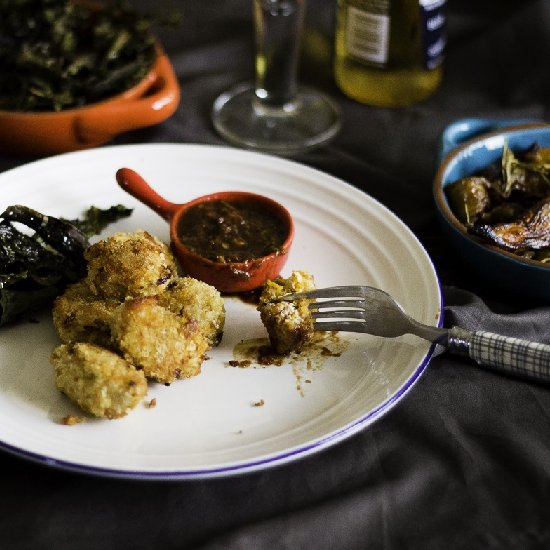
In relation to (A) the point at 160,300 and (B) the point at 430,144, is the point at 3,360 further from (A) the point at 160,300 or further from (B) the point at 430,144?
(B) the point at 430,144

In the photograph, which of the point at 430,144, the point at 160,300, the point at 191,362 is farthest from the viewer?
the point at 430,144

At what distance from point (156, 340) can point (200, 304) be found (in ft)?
0.66

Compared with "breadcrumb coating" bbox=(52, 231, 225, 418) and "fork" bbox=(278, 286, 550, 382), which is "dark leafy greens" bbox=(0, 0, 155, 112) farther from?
"fork" bbox=(278, 286, 550, 382)

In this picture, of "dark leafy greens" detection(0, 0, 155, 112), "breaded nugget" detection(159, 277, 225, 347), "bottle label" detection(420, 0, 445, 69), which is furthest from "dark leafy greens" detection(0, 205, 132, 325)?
"bottle label" detection(420, 0, 445, 69)

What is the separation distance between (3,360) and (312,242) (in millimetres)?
1034

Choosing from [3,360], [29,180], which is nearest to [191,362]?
[3,360]

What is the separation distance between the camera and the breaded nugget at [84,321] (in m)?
2.15

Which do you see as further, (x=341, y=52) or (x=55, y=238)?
(x=341, y=52)

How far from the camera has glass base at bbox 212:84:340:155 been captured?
3.31 metres

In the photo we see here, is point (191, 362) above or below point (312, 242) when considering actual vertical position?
above

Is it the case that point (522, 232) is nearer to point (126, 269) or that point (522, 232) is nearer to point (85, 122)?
point (126, 269)

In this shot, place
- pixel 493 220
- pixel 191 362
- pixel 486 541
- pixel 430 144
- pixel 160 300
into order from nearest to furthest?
1. pixel 486 541
2. pixel 191 362
3. pixel 160 300
4. pixel 493 220
5. pixel 430 144

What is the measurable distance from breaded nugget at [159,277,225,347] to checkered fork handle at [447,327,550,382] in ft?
2.01

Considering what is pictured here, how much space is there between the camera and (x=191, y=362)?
6.81 ft
